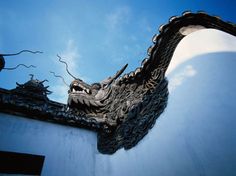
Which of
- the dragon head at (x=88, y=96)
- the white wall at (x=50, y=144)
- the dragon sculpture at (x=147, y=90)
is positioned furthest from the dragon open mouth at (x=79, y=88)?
the white wall at (x=50, y=144)

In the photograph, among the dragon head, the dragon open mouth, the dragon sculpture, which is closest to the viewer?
the dragon sculpture

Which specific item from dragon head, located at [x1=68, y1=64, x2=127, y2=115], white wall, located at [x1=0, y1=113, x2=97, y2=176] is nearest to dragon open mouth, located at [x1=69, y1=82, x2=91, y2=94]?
dragon head, located at [x1=68, y1=64, x2=127, y2=115]

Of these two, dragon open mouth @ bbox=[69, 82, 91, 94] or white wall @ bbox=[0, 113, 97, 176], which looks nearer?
white wall @ bbox=[0, 113, 97, 176]

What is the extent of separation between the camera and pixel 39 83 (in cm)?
702

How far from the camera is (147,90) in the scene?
472 cm

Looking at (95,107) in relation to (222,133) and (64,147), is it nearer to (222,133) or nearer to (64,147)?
(64,147)

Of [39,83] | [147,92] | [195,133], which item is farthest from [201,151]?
[39,83]

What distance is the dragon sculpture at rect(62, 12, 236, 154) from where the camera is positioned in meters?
4.01

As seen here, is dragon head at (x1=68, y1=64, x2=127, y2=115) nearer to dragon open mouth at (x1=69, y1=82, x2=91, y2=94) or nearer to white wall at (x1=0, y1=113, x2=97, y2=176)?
dragon open mouth at (x1=69, y1=82, x2=91, y2=94)

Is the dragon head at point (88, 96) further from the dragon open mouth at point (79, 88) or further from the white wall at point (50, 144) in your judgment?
the white wall at point (50, 144)

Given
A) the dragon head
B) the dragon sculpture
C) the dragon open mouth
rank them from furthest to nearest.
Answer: the dragon open mouth
the dragon head
the dragon sculpture

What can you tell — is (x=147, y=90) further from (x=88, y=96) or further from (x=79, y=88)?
(x=79, y=88)

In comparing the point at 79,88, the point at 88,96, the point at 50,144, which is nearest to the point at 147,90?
the point at 88,96

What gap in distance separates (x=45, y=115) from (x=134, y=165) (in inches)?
111
